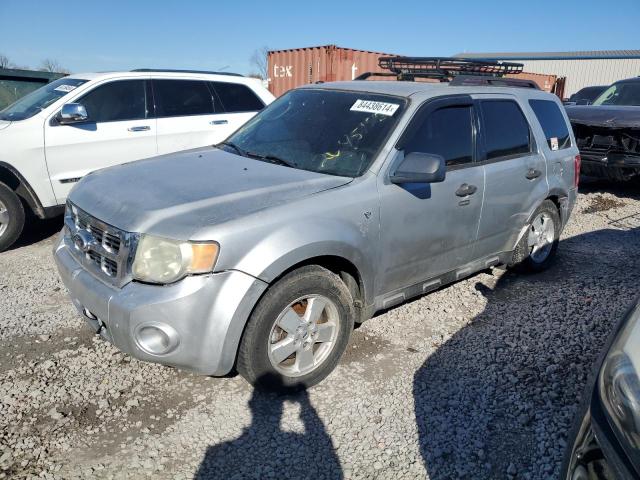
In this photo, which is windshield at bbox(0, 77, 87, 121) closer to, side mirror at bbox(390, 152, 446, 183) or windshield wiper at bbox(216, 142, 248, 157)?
windshield wiper at bbox(216, 142, 248, 157)

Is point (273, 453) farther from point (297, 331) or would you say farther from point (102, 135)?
point (102, 135)

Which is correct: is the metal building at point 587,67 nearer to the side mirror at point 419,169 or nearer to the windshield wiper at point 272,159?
the side mirror at point 419,169

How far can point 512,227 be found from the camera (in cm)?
442

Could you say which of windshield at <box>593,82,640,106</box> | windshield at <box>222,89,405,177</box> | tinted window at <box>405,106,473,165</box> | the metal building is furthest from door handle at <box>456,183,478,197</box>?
the metal building

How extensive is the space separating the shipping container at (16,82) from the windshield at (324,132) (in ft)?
20.3

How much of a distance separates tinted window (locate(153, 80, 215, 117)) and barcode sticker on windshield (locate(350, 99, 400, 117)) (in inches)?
136

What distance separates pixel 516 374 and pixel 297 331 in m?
1.48

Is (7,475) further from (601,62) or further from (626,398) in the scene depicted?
(601,62)

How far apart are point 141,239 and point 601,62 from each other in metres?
44.6

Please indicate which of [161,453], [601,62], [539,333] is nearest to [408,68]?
[539,333]

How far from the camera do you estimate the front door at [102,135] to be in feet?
18.3

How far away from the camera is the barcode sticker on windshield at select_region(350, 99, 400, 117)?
3.54 m

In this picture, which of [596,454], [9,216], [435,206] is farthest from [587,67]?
[596,454]

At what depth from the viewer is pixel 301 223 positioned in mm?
2805
